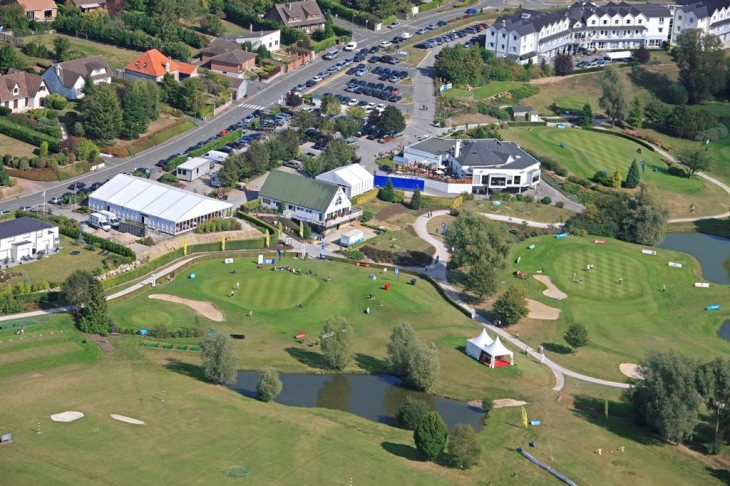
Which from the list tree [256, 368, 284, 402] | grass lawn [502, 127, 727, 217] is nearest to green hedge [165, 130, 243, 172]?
grass lawn [502, 127, 727, 217]

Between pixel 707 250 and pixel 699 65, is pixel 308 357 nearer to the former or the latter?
pixel 707 250

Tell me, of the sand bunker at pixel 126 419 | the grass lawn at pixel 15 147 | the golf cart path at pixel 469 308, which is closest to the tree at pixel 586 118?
the golf cart path at pixel 469 308

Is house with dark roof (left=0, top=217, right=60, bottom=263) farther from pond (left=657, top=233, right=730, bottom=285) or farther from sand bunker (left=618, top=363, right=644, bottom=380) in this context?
pond (left=657, top=233, right=730, bottom=285)

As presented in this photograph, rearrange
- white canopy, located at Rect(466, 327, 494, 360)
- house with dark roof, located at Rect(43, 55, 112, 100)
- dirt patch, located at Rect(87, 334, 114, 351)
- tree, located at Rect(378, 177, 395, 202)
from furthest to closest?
house with dark roof, located at Rect(43, 55, 112, 100)
tree, located at Rect(378, 177, 395, 202)
white canopy, located at Rect(466, 327, 494, 360)
dirt patch, located at Rect(87, 334, 114, 351)

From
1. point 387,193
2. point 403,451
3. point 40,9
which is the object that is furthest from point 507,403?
point 40,9

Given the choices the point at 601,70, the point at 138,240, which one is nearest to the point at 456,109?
the point at 601,70

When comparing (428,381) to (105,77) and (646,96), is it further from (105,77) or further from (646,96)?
(646,96)
